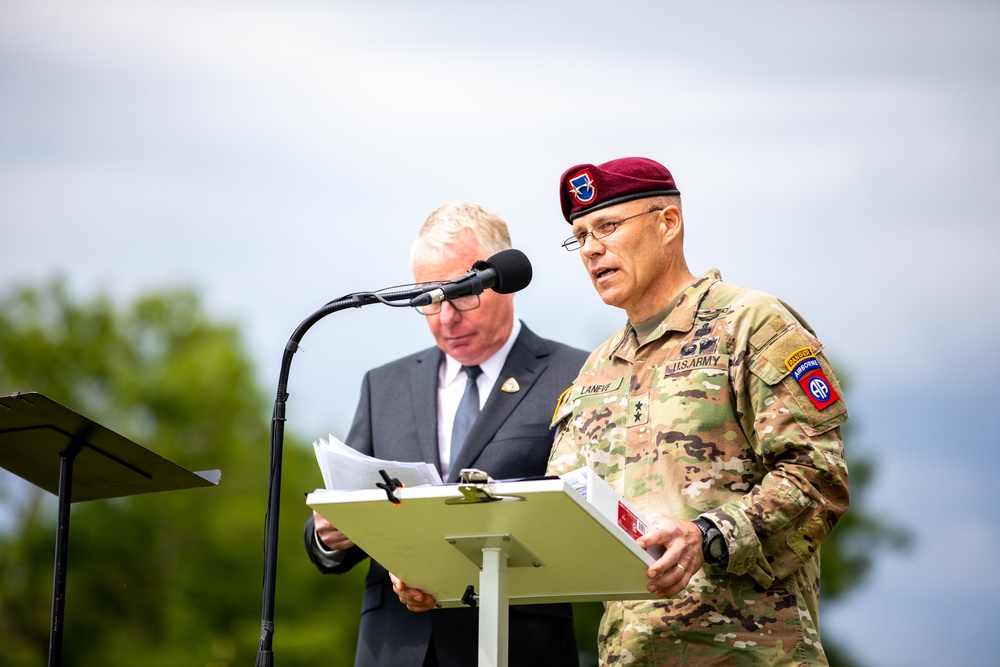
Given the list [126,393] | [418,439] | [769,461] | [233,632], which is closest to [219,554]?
[233,632]

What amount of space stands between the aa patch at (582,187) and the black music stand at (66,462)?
1276 millimetres

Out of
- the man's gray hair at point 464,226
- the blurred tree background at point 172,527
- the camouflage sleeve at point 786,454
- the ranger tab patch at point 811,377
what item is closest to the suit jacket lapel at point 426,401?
the man's gray hair at point 464,226

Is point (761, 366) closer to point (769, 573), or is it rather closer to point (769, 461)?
point (769, 461)

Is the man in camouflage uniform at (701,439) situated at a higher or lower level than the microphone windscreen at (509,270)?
lower

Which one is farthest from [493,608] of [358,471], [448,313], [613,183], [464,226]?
[464,226]

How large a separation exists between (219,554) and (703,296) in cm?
→ 1937

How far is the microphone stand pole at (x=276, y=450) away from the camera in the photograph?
2600mm

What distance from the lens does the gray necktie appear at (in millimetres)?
3953

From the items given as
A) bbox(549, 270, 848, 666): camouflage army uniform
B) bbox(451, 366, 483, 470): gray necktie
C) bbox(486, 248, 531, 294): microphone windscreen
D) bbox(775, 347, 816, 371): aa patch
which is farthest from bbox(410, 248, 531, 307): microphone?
bbox(451, 366, 483, 470): gray necktie

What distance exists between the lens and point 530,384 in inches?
159

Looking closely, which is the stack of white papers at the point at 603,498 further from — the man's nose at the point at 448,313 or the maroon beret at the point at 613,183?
the man's nose at the point at 448,313

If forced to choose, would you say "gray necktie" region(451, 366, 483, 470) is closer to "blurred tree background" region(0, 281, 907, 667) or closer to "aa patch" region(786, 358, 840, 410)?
"aa patch" region(786, 358, 840, 410)

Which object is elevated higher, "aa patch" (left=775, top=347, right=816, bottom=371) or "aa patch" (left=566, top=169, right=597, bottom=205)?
"aa patch" (left=566, top=169, right=597, bottom=205)

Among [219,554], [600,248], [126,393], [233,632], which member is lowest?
[233,632]
